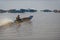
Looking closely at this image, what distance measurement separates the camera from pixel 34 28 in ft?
5.02

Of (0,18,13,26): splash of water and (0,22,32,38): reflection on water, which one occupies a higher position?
(0,18,13,26): splash of water

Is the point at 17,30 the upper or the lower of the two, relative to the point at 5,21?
lower

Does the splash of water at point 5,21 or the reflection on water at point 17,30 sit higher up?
the splash of water at point 5,21

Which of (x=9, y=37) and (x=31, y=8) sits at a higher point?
(x=31, y=8)

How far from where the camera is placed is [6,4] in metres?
1.50

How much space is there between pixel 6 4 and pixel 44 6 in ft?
1.46

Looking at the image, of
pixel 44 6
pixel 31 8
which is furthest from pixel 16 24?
pixel 44 6

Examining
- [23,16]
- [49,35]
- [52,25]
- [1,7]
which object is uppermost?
[1,7]

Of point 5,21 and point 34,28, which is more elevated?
point 5,21

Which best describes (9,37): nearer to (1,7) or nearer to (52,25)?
(1,7)

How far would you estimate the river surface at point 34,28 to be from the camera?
1.51 m

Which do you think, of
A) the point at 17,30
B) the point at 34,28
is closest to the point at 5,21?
the point at 17,30

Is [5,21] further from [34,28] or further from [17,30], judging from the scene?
[34,28]

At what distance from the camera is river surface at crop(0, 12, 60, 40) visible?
1507 millimetres
